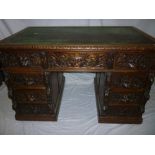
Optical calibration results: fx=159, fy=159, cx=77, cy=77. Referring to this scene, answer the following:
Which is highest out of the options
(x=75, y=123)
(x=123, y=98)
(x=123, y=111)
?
(x=123, y=98)

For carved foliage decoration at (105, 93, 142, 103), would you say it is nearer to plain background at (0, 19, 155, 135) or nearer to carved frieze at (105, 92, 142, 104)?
carved frieze at (105, 92, 142, 104)

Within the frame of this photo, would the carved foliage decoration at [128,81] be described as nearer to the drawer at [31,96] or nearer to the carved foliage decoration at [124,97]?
the carved foliage decoration at [124,97]

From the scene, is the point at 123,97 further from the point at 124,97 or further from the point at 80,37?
the point at 80,37

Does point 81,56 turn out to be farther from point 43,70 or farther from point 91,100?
point 91,100

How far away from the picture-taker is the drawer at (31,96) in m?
1.42

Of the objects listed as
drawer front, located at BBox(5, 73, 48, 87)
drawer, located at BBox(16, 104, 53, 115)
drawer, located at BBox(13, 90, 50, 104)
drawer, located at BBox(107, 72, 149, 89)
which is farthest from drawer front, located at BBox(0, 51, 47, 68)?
drawer, located at BBox(107, 72, 149, 89)

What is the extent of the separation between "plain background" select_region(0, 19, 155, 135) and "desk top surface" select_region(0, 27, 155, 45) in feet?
0.95

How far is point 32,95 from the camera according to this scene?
4.73 ft

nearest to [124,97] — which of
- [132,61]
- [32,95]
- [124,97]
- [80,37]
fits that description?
[124,97]

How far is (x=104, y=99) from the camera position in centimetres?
143

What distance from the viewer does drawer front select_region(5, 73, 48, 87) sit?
1.33 meters

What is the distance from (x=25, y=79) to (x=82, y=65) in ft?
1.66

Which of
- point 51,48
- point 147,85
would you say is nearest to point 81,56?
point 51,48

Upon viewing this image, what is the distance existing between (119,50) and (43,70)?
1.98 ft
